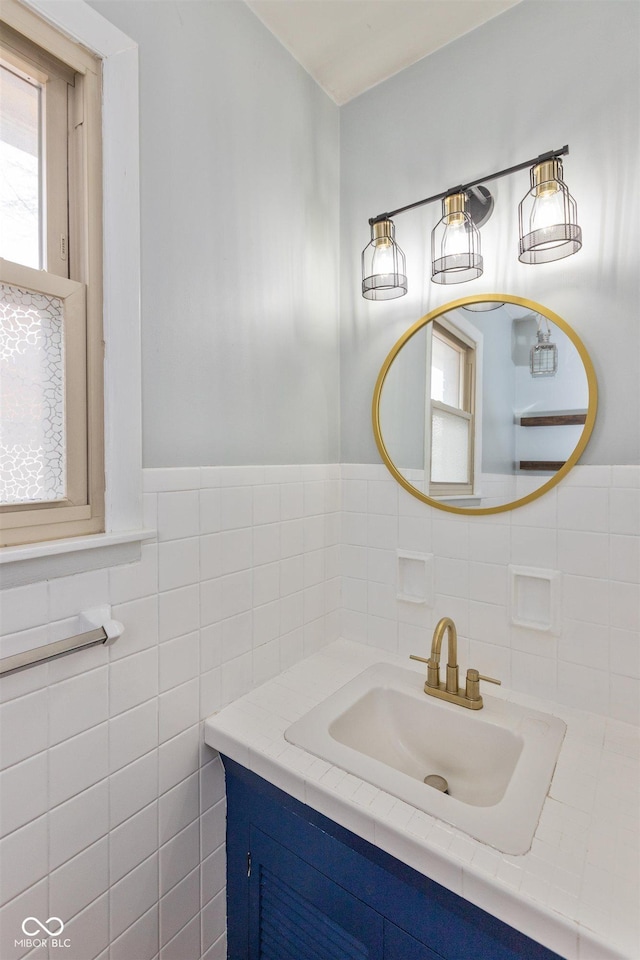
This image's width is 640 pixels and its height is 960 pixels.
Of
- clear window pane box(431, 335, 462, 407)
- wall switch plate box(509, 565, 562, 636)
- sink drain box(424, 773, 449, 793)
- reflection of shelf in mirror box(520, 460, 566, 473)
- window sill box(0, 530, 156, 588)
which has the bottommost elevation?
sink drain box(424, 773, 449, 793)

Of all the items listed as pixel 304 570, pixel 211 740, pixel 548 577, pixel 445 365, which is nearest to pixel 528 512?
pixel 548 577

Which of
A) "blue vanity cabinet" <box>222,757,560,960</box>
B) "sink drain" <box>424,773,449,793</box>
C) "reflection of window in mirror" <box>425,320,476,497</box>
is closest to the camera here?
"blue vanity cabinet" <box>222,757,560,960</box>

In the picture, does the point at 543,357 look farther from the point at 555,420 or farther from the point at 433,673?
the point at 433,673

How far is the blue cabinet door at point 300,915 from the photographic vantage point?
35.9 inches

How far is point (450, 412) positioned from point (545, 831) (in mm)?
1005

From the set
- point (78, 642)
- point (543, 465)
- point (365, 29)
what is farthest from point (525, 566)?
point (365, 29)

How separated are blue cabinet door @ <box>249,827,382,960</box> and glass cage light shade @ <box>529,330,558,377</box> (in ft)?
4.19

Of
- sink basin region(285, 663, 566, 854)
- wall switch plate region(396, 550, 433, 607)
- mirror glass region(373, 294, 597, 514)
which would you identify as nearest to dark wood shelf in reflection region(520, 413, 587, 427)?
mirror glass region(373, 294, 597, 514)

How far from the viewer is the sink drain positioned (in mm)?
1127

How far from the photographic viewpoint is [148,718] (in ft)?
3.31

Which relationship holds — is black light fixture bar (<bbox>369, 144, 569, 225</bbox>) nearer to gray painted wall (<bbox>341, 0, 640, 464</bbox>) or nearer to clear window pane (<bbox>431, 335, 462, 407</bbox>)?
gray painted wall (<bbox>341, 0, 640, 464</bbox>)

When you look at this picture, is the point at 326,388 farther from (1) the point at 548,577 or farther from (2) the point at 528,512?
(1) the point at 548,577

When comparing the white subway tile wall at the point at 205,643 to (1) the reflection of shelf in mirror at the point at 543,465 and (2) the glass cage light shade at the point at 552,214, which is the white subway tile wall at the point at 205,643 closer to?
(1) the reflection of shelf in mirror at the point at 543,465

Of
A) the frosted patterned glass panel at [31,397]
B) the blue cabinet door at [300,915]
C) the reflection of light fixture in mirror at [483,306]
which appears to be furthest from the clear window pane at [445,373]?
the blue cabinet door at [300,915]
